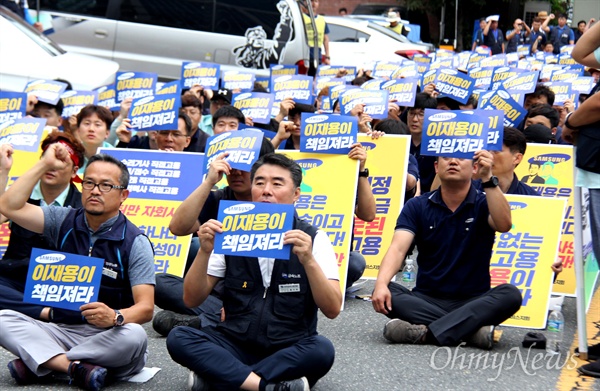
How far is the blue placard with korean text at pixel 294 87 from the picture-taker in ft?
43.9

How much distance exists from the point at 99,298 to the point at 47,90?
544 centimetres

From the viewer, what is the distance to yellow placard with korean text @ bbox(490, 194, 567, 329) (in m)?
8.02

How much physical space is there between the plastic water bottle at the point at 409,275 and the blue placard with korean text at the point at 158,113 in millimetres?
2219

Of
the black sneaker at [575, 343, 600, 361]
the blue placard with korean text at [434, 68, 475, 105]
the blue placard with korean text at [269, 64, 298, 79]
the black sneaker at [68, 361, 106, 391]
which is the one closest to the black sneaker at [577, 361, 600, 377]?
the black sneaker at [575, 343, 600, 361]

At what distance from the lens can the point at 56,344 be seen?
20.0 ft

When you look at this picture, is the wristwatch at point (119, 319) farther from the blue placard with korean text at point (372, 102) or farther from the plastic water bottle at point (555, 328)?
the blue placard with korean text at point (372, 102)

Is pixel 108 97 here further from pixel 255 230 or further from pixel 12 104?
pixel 255 230

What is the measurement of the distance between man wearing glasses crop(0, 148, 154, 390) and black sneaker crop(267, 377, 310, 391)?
85 centimetres

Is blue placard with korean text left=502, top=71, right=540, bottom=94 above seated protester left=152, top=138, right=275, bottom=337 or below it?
above

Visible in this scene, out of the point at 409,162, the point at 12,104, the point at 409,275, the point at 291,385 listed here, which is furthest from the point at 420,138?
the point at 291,385

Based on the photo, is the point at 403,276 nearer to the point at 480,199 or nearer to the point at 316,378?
the point at 480,199

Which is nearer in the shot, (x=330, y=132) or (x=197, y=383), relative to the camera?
(x=197, y=383)

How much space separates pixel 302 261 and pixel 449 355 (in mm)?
1717

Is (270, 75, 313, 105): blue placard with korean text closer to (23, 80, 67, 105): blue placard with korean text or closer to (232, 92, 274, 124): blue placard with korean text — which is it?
(232, 92, 274, 124): blue placard with korean text
